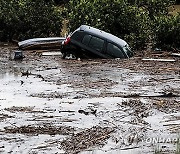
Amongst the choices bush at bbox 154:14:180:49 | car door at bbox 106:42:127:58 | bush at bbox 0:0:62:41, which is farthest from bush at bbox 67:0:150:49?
car door at bbox 106:42:127:58

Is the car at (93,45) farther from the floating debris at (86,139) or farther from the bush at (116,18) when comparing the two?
the floating debris at (86,139)

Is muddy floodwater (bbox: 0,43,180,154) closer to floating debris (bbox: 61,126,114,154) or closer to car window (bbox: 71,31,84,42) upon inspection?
floating debris (bbox: 61,126,114,154)

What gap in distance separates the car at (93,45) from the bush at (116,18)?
164 inches

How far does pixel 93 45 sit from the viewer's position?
18047 millimetres

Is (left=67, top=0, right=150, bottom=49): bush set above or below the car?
above

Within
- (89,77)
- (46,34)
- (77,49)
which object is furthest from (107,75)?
(46,34)

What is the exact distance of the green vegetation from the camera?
867 inches

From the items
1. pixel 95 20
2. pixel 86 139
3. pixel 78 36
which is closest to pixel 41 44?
pixel 95 20

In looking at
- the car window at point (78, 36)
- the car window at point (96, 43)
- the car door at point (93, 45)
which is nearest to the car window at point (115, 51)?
the car door at point (93, 45)

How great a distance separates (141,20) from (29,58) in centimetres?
637

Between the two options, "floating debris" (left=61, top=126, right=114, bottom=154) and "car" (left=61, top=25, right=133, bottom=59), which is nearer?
"floating debris" (left=61, top=126, right=114, bottom=154)

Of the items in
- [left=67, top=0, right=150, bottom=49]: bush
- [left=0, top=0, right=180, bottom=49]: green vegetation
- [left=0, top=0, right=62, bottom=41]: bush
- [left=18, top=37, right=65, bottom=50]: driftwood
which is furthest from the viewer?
[left=0, top=0, right=62, bottom=41]: bush

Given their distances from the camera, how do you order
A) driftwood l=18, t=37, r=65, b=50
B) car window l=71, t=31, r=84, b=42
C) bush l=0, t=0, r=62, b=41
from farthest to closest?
1. bush l=0, t=0, r=62, b=41
2. driftwood l=18, t=37, r=65, b=50
3. car window l=71, t=31, r=84, b=42

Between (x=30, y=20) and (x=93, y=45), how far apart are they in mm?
7775
